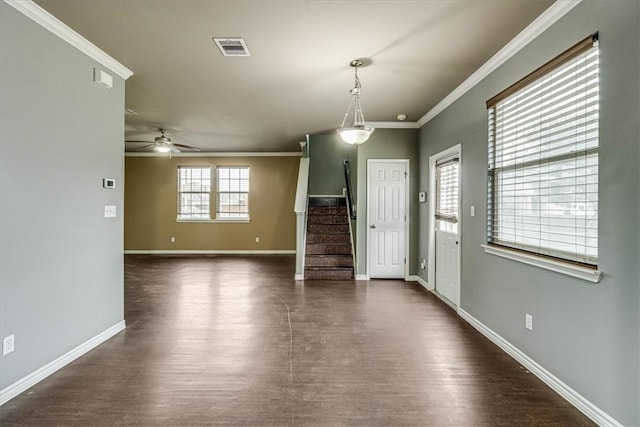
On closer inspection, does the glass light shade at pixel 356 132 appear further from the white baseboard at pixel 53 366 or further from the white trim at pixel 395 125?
the white baseboard at pixel 53 366

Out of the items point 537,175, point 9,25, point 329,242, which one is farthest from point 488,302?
point 9,25

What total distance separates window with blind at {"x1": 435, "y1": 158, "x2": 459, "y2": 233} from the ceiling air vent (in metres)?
2.91

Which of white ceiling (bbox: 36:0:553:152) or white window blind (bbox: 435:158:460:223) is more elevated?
white ceiling (bbox: 36:0:553:152)

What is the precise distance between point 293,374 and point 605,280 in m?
2.18

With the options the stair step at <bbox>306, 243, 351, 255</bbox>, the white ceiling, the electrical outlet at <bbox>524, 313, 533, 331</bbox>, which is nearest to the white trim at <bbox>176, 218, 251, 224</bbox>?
the stair step at <bbox>306, 243, 351, 255</bbox>

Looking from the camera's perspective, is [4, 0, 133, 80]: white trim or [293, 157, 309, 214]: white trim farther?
[293, 157, 309, 214]: white trim

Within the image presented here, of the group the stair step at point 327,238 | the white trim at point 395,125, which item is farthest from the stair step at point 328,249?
the white trim at point 395,125

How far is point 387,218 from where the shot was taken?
5.82m

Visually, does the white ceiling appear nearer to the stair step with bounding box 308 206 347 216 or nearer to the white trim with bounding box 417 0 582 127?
the white trim with bounding box 417 0 582 127

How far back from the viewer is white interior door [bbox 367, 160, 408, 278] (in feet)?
19.0

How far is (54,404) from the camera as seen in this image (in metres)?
2.17

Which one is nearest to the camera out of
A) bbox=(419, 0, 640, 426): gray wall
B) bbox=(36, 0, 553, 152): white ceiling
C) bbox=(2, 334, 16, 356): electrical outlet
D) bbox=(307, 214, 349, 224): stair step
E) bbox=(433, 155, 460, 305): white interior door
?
bbox=(419, 0, 640, 426): gray wall

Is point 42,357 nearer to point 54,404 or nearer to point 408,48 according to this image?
point 54,404

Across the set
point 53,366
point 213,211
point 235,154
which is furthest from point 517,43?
point 213,211
